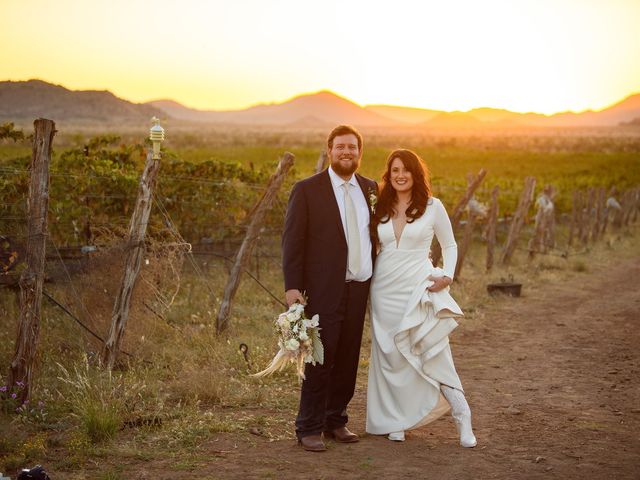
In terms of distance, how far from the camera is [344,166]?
5102mm

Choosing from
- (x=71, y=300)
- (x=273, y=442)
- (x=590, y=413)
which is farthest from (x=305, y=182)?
(x=71, y=300)

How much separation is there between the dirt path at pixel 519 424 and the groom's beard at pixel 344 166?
6.08 feet

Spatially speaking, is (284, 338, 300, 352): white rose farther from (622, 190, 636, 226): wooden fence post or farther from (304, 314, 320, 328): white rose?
(622, 190, 636, 226): wooden fence post

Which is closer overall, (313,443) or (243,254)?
(313,443)

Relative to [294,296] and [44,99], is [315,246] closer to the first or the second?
[294,296]

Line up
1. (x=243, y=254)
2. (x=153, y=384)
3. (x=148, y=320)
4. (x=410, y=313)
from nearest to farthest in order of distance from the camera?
1. (x=410, y=313)
2. (x=153, y=384)
3. (x=148, y=320)
4. (x=243, y=254)

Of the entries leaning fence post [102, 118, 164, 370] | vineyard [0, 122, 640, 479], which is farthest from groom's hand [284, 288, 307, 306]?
leaning fence post [102, 118, 164, 370]

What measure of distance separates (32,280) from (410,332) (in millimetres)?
2848

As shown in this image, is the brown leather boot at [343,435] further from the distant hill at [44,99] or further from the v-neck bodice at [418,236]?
the distant hill at [44,99]

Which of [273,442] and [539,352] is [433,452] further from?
[539,352]

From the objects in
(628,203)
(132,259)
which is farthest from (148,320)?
(628,203)

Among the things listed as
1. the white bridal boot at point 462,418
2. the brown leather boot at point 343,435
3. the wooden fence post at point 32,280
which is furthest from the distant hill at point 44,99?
the white bridal boot at point 462,418

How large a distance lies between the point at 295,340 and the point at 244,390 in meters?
1.71

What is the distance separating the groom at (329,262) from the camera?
16.6 feet
